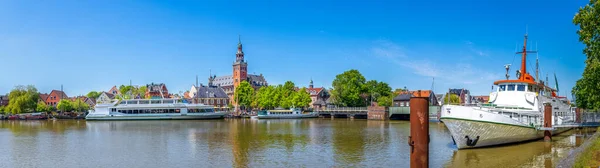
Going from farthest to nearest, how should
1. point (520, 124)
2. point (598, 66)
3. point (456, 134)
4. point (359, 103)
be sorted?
point (359, 103) → point (520, 124) → point (456, 134) → point (598, 66)

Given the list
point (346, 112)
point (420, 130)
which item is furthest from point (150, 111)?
point (420, 130)

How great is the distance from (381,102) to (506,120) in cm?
7269

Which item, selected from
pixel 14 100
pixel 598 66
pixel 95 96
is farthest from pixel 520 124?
pixel 95 96

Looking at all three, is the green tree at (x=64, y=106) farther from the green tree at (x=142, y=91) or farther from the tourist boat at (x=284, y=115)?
the tourist boat at (x=284, y=115)

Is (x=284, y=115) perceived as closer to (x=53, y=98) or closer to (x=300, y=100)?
(x=300, y=100)

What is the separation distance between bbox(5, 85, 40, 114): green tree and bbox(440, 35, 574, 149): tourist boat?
10082cm

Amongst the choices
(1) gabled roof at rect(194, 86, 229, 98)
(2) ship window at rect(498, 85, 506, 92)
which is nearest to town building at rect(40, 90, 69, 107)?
(1) gabled roof at rect(194, 86, 229, 98)

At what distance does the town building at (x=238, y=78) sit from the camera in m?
154

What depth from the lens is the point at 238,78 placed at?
154000 mm

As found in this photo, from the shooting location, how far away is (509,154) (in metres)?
27.1

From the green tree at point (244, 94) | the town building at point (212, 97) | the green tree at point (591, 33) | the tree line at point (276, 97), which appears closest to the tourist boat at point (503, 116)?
the green tree at point (591, 33)

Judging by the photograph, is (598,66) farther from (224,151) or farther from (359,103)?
(359,103)

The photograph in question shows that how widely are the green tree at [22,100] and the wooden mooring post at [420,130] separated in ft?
354

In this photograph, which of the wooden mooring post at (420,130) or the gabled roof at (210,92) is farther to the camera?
the gabled roof at (210,92)
